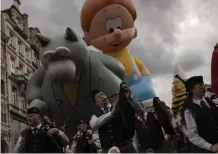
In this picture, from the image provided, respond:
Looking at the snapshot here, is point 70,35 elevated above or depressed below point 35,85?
above

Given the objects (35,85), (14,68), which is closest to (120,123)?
(35,85)

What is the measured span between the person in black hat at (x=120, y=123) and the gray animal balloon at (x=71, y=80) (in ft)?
8.11

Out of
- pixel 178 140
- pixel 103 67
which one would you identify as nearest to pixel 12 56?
pixel 103 67

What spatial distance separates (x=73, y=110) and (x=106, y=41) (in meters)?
2.09

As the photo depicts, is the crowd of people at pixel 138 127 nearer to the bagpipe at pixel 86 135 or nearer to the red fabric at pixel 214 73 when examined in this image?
the red fabric at pixel 214 73

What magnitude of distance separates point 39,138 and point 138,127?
3.17 feet

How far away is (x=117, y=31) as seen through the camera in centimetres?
822

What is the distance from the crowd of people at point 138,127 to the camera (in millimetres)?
3584

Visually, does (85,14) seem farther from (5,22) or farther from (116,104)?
(5,22)

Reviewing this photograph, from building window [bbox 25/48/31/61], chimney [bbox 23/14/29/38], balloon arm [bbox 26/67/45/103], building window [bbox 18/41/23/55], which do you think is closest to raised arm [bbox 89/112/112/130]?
balloon arm [bbox 26/67/45/103]

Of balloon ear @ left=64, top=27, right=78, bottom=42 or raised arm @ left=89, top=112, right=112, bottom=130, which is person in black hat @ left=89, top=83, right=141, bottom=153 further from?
balloon ear @ left=64, top=27, right=78, bottom=42

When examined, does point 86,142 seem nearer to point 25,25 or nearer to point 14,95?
point 14,95

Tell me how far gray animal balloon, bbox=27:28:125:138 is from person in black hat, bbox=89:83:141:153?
247cm

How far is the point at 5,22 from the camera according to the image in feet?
84.6
